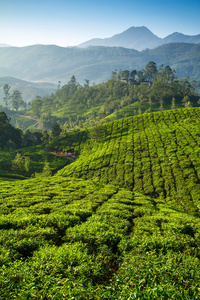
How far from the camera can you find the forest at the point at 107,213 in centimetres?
802

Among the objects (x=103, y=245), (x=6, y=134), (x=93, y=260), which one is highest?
(x=6, y=134)

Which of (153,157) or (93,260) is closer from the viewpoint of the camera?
(93,260)

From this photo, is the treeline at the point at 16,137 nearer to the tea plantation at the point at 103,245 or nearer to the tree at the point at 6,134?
the tree at the point at 6,134

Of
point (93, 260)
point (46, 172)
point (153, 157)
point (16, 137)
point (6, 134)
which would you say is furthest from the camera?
point (16, 137)

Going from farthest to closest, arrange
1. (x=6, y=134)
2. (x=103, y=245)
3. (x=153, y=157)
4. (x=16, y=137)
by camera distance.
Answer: (x=16, y=137) → (x=6, y=134) → (x=153, y=157) → (x=103, y=245)

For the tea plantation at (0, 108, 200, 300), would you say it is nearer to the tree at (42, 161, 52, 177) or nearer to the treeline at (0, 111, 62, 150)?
the tree at (42, 161, 52, 177)

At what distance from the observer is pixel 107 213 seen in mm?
21484

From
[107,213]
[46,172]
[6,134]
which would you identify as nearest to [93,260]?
[107,213]

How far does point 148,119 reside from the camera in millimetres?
109438

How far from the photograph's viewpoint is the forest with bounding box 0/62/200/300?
26.3 ft

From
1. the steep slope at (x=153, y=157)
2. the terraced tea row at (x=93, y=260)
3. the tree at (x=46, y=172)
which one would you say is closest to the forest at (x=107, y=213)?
the terraced tea row at (x=93, y=260)

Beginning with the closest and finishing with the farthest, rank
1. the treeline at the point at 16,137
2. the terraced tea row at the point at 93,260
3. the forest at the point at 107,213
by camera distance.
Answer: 1. the terraced tea row at the point at 93,260
2. the forest at the point at 107,213
3. the treeline at the point at 16,137

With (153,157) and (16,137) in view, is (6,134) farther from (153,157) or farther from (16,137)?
(153,157)

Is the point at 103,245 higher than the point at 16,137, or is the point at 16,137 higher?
the point at 16,137
